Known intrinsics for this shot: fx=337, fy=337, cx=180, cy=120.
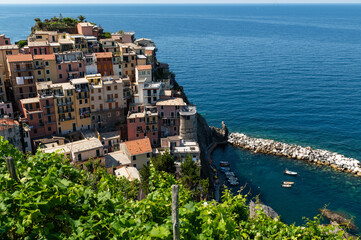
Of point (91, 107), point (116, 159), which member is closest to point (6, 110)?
point (91, 107)

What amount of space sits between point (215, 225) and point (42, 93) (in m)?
52.9

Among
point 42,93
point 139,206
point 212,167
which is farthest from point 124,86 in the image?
point 139,206

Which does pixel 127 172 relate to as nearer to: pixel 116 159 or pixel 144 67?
pixel 116 159

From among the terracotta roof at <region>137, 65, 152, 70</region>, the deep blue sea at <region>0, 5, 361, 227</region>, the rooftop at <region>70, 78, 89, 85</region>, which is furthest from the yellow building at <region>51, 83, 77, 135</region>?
the deep blue sea at <region>0, 5, 361, 227</region>

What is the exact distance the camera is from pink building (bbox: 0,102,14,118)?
5639 cm

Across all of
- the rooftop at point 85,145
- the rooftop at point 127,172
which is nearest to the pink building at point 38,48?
the rooftop at point 85,145

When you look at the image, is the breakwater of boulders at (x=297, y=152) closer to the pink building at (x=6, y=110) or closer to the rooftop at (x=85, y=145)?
the rooftop at (x=85, y=145)

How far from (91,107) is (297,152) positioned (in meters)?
45.2

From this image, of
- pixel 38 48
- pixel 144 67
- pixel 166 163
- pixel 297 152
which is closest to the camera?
pixel 166 163

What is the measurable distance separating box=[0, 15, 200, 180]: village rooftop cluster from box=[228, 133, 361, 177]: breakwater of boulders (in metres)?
20.4

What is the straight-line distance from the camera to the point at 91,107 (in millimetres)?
62906

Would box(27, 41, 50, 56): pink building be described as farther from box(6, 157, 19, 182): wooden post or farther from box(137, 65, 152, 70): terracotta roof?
box(6, 157, 19, 182): wooden post

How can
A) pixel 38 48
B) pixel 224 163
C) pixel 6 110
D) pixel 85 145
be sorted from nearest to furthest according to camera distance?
pixel 85 145 < pixel 6 110 < pixel 38 48 < pixel 224 163

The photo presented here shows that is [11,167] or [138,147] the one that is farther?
[138,147]
